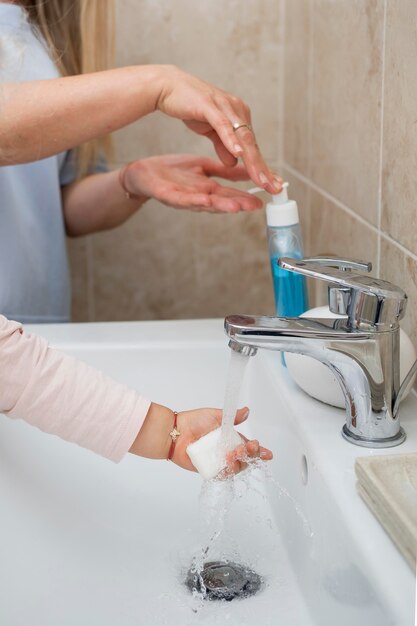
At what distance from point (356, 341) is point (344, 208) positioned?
0.40 meters

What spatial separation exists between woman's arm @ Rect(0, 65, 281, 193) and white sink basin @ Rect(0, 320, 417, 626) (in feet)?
0.73

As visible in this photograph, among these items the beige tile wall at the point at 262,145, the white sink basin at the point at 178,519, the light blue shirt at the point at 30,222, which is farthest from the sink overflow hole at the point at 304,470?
the light blue shirt at the point at 30,222

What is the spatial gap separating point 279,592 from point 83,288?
0.92 m

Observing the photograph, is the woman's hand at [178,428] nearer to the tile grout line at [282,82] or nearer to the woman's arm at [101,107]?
the woman's arm at [101,107]

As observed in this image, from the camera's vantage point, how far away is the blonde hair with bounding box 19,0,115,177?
1.24 meters

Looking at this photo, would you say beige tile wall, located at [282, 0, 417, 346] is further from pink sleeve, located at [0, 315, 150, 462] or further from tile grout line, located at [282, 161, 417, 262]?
pink sleeve, located at [0, 315, 150, 462]

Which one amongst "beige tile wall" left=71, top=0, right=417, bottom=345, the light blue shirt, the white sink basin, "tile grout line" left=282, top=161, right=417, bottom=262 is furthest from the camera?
the light blue shirt

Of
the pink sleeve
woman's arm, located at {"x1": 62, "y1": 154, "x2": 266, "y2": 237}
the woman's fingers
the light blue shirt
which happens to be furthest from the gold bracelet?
the pink sleeve

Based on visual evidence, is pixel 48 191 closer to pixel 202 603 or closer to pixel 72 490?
pixel 72 490

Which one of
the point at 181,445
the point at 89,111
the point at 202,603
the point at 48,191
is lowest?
the point at 202,603

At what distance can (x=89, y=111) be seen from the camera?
3.17 ft

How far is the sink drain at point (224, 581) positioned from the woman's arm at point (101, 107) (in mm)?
393

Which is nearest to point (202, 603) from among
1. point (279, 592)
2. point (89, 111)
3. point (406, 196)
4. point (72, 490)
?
point (279, 592)

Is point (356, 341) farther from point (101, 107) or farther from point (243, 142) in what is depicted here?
point (101, 107)
